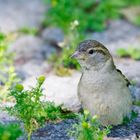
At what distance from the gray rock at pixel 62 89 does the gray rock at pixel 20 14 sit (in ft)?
5.56

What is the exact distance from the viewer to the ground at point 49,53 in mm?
4973

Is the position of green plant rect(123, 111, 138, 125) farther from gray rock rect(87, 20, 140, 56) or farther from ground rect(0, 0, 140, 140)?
gray rock rect(87, 20, 140, 56)

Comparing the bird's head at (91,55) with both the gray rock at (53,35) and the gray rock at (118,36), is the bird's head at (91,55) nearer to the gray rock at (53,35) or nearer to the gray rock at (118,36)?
the gray rock at (118,36)

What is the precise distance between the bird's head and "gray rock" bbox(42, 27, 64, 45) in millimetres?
2338

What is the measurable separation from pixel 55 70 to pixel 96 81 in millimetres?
1700

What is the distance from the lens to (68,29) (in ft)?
22.2

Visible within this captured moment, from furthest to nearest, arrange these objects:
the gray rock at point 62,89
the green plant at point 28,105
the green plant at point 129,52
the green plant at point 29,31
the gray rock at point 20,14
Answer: the gray rock at point 20,14 → the green plant at point 29,31 → the green plant at point 129,52 → the gray rock at point 62,89 → the green plant at point 28,105

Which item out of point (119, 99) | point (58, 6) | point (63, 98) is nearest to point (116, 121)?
point (119, 99)

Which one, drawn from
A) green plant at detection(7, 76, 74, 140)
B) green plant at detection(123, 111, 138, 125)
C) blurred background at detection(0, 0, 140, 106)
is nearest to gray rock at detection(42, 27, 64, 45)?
blurred background at detection(0, 0, 140, 106)

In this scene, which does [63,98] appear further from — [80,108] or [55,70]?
[55,70]

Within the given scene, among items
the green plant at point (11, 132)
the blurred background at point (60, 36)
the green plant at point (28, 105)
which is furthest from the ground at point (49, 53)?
the green plant at point (11, 132)

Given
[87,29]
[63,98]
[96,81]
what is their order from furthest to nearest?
[87,29] → [63,98] → [96,81]

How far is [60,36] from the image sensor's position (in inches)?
296

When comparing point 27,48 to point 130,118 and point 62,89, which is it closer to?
point 62,89
